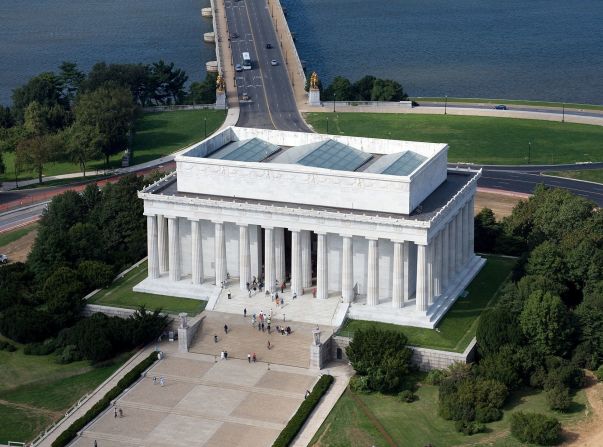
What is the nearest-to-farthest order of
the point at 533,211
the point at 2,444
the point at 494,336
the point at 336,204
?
the point at 2,444 → the point at 494,336 → the point at 336,204 → the point at 533,211

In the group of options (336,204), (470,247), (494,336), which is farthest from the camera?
(470,247)

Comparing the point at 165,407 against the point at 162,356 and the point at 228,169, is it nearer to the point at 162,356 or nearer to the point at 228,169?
the point at 162,356

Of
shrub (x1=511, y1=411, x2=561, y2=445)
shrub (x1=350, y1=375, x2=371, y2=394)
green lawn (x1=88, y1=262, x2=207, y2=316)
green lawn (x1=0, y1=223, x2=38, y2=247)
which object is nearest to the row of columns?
green lawn (x1=88, y1=262, x2=207, y2=316)

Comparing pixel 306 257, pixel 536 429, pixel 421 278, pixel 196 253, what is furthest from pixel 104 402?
pixel 536 429

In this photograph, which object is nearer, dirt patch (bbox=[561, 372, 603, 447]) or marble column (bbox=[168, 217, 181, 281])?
dirt patch (bbox=[561, 372, 603, 447])

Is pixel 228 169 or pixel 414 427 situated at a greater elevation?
pixel 228 169

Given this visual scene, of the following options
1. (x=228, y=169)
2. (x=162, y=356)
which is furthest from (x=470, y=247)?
(x=162, y=356)

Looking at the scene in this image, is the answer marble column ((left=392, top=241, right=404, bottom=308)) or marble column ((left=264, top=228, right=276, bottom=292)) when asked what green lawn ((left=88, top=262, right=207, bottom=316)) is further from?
marble column ((left=392, top=241, right=404, bottom=308))
